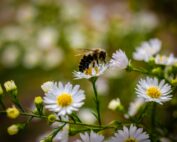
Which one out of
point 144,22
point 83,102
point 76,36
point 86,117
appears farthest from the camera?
point 76,36

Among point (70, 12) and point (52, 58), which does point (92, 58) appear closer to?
point (52, 58)

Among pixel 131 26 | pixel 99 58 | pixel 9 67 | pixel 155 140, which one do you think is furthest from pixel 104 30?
pixel 155 140

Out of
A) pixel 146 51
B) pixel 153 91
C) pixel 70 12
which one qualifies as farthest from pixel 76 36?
pixel 153 91

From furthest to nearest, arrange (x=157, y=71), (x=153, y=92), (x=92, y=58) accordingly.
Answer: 1. (x=92, y=58)
2. (x=157, y=71)
3. (x=153, y=92)

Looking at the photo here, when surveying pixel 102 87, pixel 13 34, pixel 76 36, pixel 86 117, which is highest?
pixel 13 34

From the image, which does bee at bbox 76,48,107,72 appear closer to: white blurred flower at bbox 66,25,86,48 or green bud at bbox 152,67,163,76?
green bud at bbox 152,67,163,76

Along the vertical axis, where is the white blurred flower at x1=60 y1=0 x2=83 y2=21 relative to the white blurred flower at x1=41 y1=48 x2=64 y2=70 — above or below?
above

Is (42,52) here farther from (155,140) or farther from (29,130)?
(155,140)

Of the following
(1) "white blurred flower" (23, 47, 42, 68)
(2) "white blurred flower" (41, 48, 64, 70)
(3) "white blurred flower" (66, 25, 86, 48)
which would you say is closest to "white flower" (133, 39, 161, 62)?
(3) "white blurred flower" (66, 25, 86, 48)
